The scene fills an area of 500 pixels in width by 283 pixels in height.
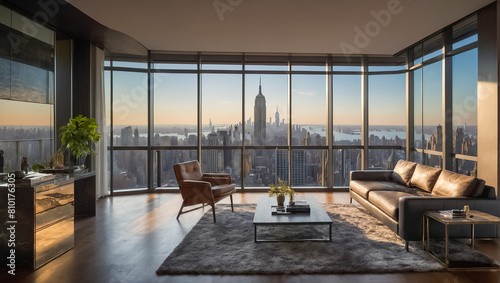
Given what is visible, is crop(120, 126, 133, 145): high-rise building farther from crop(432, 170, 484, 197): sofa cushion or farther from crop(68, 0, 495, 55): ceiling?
crop(432, 170, 484, 197): sofa cushion

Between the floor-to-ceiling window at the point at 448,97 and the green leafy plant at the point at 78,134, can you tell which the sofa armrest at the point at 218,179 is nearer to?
the green leafy plant at the point at 78,134

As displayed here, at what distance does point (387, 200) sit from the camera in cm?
425

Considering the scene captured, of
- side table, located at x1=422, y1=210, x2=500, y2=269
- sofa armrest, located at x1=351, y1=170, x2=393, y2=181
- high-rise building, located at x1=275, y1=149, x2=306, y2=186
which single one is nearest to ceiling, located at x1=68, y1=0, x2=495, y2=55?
high-rise building, located at x1=275, y1=149, x2=306, y2=186

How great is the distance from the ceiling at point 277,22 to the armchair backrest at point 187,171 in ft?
7.42

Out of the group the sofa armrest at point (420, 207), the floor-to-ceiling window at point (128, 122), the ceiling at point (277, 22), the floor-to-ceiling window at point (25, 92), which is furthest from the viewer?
the floor-to-ceiling window at point (128, 122)

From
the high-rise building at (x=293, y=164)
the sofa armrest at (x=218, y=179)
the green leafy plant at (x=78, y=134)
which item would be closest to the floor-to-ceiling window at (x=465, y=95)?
the high-rise building at (x=293, y=164)

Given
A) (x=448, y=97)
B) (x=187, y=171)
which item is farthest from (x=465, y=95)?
(x=187, y=171)

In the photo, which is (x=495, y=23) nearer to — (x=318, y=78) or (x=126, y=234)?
(x=318, y=78)

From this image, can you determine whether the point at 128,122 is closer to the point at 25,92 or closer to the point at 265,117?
the point at 25,92

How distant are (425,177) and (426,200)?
4.43ft

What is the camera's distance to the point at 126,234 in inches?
167

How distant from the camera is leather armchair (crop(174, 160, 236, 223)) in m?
4.88

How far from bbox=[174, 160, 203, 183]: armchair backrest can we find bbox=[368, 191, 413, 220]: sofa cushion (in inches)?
112

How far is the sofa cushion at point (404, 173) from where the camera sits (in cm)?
539
